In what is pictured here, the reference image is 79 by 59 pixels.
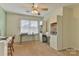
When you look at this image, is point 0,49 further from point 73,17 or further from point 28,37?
point 28,37

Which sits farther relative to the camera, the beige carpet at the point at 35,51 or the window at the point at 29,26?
the window at the point at 29,26

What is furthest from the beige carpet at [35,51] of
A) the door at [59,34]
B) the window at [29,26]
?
the window at [29,26]

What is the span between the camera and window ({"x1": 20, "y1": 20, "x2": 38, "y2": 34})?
910 cm

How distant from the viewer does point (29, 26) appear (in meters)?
9.21

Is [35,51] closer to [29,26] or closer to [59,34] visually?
[59,34]

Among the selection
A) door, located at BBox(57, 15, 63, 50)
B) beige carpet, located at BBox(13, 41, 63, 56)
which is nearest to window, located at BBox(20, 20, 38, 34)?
beige carpet, located at BBox(13, 41, 63, 56)

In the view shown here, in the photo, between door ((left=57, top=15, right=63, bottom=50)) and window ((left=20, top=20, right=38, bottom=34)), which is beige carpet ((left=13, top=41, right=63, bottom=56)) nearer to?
door ((left=57, top=15, right=63, bottom=50))

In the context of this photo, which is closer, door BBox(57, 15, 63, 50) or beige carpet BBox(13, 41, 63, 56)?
beige carpet BBox(13, 41, 63, 56)

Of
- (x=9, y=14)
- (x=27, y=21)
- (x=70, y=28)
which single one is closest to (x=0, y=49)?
(x=70, y=28)

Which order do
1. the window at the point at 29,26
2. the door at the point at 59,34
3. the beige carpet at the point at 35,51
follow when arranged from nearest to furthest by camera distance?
the beige carpet at the point at 35,51 → the door at the point at 59,34 → the window at the point at 29,26

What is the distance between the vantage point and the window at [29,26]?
29.9 feet

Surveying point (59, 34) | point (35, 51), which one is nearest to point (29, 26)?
point (35, 51)

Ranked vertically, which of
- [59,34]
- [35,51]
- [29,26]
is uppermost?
[29,26]

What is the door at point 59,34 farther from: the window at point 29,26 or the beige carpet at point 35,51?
the window at point 29,26
